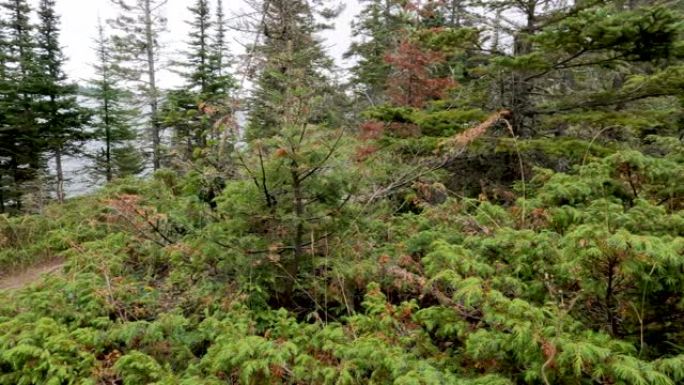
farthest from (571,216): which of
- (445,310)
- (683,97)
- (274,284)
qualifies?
(683,97)

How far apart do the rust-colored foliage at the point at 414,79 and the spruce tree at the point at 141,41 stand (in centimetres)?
1142

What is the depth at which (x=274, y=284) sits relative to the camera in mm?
4133

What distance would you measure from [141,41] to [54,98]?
13.6ft

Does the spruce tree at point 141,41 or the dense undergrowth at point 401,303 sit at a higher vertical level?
the spruce tree at point 141,41

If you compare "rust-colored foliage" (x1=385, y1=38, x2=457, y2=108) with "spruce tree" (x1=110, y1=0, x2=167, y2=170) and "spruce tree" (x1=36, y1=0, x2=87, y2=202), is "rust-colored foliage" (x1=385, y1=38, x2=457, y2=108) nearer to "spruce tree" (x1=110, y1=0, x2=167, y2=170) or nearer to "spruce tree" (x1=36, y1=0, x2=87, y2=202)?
"spruce tree" (x1=110, y1=0, x2=167, y2=170)

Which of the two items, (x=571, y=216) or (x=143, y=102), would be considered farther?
(x=143, y=102)

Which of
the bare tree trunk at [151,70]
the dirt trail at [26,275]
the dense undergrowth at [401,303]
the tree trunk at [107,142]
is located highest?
the bare tree trunk at [151,70]

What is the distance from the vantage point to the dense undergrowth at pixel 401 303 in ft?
7.47

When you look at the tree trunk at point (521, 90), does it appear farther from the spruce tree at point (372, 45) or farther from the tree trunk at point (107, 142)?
the tree trunk at point (107, 142)

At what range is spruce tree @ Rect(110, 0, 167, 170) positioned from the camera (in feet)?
55.5

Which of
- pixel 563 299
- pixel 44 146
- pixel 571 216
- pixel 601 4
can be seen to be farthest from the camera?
pixel 44 146

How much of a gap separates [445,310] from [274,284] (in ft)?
6.13

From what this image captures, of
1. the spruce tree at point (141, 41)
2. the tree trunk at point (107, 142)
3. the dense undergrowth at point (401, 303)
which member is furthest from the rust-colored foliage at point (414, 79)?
the tree trunk at point (107, 142)

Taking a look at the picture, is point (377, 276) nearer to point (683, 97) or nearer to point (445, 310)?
point (445, 310)
